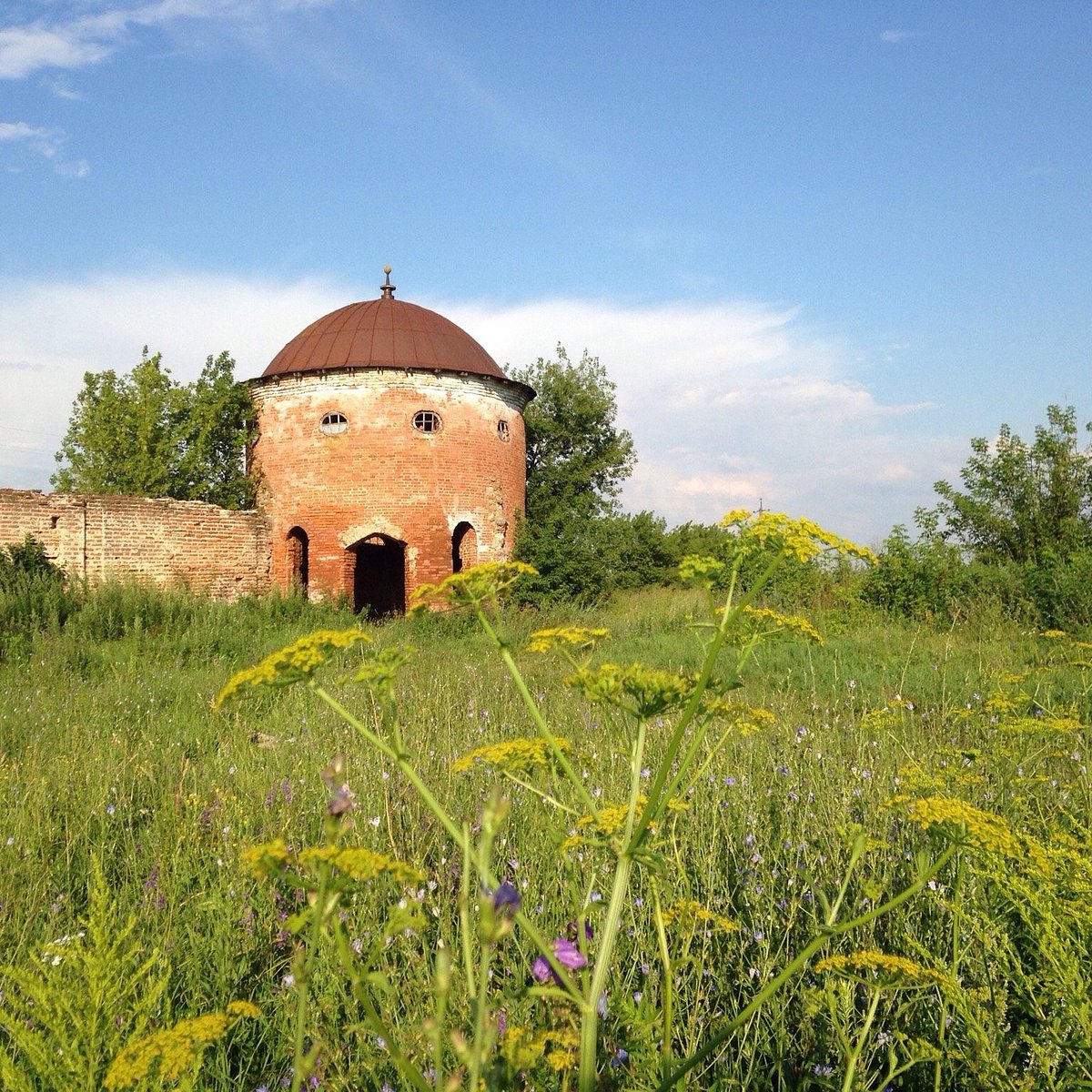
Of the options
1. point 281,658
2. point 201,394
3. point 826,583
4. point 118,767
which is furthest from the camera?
point 201,394

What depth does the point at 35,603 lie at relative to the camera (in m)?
12.9

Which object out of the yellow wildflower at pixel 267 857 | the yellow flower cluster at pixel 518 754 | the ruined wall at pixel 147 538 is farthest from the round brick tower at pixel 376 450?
the yellow wildflower at pixel 267 857

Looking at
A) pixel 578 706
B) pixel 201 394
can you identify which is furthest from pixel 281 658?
pixel 201 394

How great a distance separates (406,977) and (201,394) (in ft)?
61.4

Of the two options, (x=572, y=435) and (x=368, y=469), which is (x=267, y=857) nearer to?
(x=368, y=469)

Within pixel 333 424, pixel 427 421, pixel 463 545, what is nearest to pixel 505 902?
pixel 427 421

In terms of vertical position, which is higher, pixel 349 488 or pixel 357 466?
pixel 357 466

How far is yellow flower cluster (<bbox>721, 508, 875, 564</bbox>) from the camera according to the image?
1859 mm

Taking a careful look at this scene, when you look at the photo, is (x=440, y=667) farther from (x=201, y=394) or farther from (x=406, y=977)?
(x=201, y=394)

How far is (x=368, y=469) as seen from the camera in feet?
60.0

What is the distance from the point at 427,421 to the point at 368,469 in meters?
1.70

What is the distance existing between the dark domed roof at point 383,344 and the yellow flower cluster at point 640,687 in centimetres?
1744

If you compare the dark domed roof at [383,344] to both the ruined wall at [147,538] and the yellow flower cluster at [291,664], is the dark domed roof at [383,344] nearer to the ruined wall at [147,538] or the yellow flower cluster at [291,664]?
the ruined wall at [147,538]

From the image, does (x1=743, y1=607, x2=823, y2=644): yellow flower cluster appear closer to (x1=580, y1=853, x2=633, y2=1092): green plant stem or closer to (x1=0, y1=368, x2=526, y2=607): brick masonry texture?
(x1=580, y1=853, x2=633, y2=1092): green plant stem
